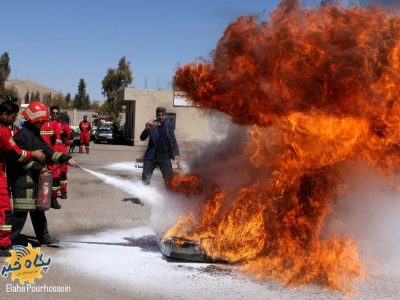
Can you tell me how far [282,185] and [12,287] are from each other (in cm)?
314

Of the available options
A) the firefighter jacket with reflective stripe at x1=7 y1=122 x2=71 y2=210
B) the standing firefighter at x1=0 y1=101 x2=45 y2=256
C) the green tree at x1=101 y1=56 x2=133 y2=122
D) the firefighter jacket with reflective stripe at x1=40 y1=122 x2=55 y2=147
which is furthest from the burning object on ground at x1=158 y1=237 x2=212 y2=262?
the green tree at x1=101 y1=56 x2=133 y2=122

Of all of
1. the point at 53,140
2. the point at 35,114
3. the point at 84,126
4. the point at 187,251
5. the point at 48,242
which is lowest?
the point at 48,242

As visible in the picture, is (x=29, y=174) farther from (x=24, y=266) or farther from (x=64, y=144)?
(x=64, y=144)

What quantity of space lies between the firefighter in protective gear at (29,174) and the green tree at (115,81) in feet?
141

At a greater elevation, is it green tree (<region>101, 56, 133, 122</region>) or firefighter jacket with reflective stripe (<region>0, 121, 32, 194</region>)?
green tree (<region>101, 56, 133, 122</region>)

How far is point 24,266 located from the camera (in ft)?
17.3

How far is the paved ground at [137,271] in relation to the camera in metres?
4.80

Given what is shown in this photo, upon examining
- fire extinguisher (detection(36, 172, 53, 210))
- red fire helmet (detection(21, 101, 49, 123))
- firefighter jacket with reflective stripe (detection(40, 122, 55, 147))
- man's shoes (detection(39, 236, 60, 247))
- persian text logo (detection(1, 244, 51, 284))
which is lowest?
man's shoes (detection(39, 236, 60, 247))

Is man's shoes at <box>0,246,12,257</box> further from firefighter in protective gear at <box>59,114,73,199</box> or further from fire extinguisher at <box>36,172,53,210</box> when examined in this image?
firefighter in protective gear at <box>59,114,73,199</box>

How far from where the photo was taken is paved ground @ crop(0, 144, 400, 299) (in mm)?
4801

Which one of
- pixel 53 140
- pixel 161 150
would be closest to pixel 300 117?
pixel 161 150

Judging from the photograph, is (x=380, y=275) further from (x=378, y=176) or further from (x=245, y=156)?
(x=245, y=156)

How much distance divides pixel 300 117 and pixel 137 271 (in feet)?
8.30

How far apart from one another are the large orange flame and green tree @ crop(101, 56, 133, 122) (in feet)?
144
